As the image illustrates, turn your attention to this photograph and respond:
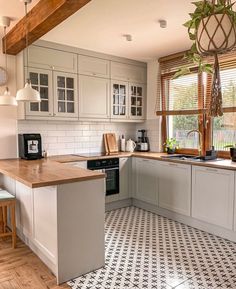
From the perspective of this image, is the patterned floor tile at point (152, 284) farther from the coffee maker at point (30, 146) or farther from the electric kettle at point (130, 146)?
the electric kettle at point (130, 146)

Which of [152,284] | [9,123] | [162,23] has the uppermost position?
[162,23]

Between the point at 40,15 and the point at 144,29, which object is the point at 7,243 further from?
the point at 144,29

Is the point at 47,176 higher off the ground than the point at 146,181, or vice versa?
the point at 47,176

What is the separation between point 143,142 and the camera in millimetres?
4578

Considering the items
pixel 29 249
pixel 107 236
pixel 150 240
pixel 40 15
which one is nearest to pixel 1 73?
pixel 40 15

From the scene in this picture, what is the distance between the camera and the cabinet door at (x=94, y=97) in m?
3.82

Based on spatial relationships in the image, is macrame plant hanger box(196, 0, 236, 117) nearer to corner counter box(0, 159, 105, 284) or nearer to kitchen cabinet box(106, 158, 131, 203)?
corner counter box(0, 159, 105, 284)

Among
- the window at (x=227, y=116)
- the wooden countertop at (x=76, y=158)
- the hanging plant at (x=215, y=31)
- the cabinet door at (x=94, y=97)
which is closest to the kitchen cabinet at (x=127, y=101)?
the cabinet door at (x=94, y=97)

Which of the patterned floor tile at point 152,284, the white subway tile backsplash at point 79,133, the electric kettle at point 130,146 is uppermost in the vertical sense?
the white subway tile backsplash at point 79,133

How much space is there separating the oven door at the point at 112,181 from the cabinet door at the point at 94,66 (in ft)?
4.91

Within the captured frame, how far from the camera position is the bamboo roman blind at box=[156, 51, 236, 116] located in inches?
133

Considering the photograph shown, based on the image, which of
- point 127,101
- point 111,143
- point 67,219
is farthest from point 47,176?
point 127,101

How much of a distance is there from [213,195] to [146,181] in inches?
44.0

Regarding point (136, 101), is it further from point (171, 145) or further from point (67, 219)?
point (67, 219)
